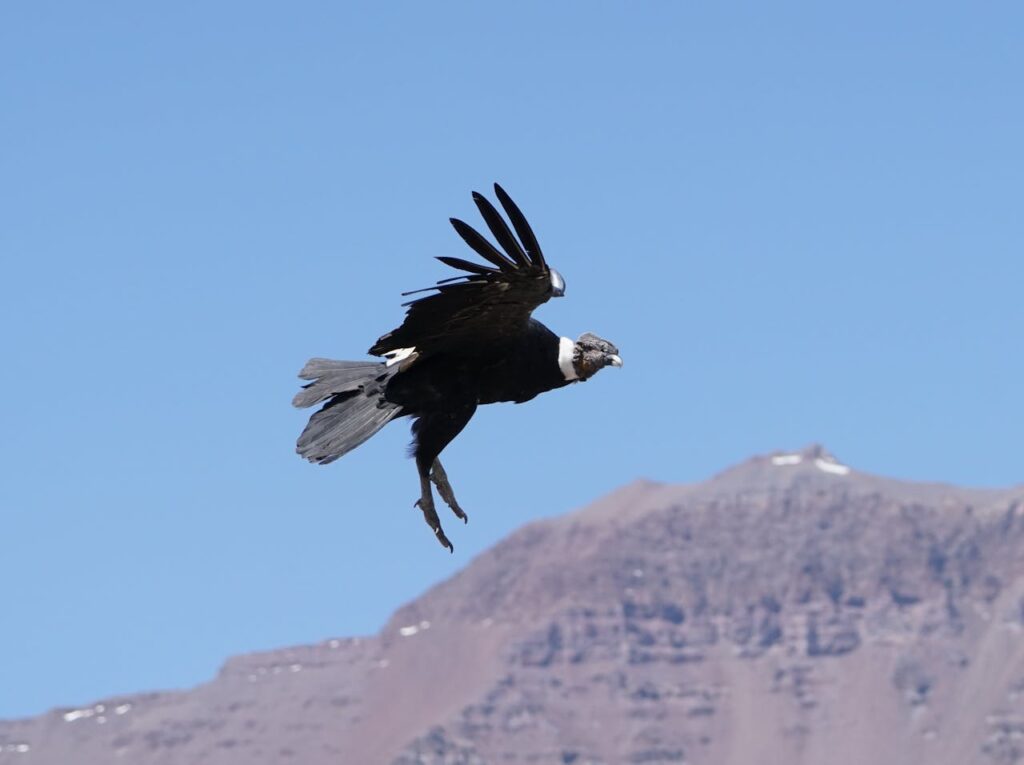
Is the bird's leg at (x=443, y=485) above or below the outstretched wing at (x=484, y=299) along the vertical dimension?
below

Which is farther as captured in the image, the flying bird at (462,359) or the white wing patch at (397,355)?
the white wing patch at (397,355)

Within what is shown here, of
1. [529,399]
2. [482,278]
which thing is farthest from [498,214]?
[529,399]

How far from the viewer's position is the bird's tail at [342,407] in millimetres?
19812

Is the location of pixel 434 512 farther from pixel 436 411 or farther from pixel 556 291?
pixel 556 291

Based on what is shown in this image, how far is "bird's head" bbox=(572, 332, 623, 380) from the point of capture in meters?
19.4

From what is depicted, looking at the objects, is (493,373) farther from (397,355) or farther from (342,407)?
(342,407)

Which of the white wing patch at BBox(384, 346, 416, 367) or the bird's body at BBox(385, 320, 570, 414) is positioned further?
the white wing patch at BBox(384, 346, 416, 367)

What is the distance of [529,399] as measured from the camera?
1978 cm

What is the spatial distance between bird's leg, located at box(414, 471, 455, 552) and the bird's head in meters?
1.67

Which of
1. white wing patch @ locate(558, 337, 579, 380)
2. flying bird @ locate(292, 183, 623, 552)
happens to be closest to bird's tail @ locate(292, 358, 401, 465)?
flying bird @ locate(292, 183, 623, 552)

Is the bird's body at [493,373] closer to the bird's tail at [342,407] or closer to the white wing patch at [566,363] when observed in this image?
the white wing patch at [566,363]

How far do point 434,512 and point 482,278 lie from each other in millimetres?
2126

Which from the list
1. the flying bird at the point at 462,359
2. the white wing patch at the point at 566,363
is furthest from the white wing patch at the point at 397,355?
the white wing patch at the point at 566,363

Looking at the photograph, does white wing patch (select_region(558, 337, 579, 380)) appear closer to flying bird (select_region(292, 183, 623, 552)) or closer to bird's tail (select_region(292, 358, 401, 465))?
flying bird (select_region(292, 183, 623, 552))
